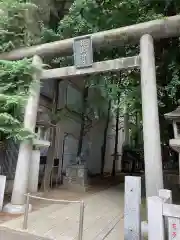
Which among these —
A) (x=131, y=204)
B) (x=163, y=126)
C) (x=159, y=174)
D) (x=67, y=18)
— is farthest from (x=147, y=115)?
(x=67, y=18)

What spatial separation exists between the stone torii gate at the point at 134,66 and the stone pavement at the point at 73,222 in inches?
40.3

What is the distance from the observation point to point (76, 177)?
12273 millimetres

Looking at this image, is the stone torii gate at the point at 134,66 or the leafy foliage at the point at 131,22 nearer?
the stone torii gate at the point at 134,66

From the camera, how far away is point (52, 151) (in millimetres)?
11234

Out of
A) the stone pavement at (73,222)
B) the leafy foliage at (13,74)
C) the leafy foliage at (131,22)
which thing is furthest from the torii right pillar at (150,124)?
the leafy foliage at (13,74)

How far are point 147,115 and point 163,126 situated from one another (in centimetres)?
371

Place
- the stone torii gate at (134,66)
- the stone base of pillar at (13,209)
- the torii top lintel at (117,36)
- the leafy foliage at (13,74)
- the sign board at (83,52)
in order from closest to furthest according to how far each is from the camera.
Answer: the stone torii gate at (134,66), the stone base of pillar at (13,209), the torii top lintel at (117,36), the leafy foliage at (13,74), the sign board at (83,52)

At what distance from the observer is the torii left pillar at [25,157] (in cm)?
692

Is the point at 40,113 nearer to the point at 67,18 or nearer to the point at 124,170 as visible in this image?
the point at 67,18

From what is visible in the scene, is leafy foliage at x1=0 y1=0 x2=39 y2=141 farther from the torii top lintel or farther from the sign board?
the sign board

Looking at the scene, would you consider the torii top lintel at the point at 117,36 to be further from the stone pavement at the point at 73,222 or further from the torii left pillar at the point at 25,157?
the stone pavement at the point at 73,222

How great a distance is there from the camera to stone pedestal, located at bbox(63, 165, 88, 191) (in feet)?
39.5

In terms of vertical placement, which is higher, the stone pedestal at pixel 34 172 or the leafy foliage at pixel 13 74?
the leafy foliage at pixel 13 74

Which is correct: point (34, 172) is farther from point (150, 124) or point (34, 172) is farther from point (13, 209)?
point (150, 124)
